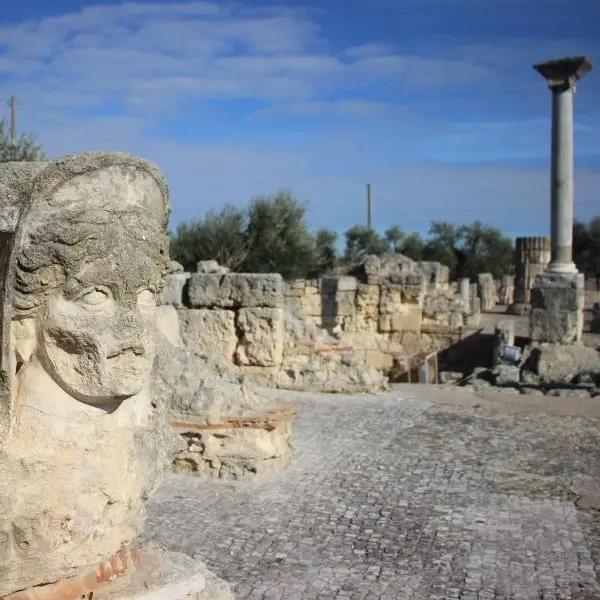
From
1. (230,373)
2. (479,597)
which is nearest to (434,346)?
Answer: (230,373)

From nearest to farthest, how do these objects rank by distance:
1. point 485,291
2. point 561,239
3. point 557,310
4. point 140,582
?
point 140,582
point 557,310
point 561,239
point 485,291

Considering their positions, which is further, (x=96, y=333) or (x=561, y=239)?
(x=561, y=239)

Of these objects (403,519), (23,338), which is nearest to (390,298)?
(403,519)

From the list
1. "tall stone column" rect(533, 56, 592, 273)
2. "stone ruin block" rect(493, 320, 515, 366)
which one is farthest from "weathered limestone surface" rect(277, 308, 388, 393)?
"tall stone column" rect(533, 56, 592, 273)

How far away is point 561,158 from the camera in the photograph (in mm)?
13719

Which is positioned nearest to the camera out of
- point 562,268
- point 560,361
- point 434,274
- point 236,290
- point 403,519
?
point 403,519

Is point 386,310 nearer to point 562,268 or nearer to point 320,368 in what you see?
point 562,268

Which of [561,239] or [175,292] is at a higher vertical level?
[561,239]

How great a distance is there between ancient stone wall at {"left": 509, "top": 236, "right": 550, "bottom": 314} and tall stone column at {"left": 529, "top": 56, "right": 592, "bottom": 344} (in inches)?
495

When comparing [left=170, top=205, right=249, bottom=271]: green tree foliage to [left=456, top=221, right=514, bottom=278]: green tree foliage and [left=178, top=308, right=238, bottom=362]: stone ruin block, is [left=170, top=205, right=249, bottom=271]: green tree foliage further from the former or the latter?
[left=456, top=221, right=514, bottom=278]: green tree foliage

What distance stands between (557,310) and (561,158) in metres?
2.83

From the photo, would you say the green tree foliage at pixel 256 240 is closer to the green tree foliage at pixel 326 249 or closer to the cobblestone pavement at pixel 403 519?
the green tree foliage at pixel 326 249

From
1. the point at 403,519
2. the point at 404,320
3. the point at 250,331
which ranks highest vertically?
the point at 250,331

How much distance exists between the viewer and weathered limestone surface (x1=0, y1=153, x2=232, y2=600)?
224cm
